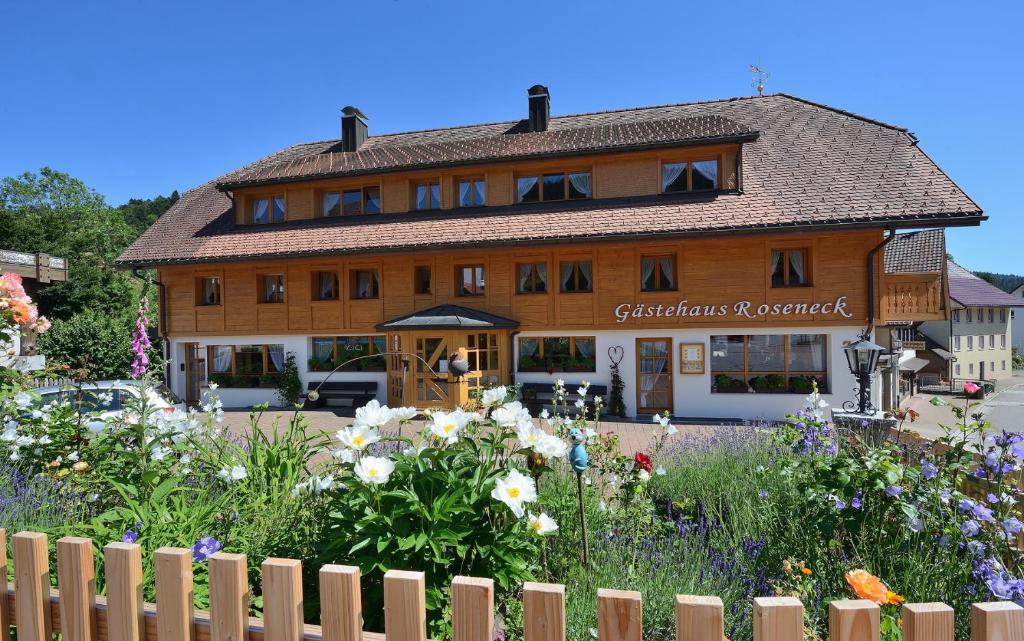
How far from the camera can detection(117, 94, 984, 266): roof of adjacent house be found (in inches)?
572

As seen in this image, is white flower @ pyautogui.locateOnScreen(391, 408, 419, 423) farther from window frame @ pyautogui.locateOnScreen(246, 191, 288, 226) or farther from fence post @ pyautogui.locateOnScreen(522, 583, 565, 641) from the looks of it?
window frame @ pyautogui.locateOnScreen(246, 191, 288, 226)

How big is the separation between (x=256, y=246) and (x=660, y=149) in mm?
13161

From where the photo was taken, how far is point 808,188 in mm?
15383

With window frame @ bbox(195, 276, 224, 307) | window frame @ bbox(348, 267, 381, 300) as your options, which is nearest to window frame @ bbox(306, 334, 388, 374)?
window frame @ bbox(348, 267, 381, 300)

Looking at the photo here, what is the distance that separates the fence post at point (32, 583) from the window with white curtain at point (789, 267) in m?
15.7

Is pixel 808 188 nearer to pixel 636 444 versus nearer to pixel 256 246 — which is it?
pixel 636 444

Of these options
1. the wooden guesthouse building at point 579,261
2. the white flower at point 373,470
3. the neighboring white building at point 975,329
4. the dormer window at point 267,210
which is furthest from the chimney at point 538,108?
the neighboring white building at point 975,329

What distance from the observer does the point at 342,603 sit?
1717mm

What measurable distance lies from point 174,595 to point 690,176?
16733mm

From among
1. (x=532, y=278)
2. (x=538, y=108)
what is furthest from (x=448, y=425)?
(x=538, y=108)

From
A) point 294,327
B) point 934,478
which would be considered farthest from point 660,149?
point 934,478

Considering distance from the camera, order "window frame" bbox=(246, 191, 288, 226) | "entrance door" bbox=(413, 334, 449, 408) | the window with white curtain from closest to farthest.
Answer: the window with white curtain → "entrance door" bbox=(413, 334, 449, 408) → "window frame" bbox=(246, 191, 288, 226)

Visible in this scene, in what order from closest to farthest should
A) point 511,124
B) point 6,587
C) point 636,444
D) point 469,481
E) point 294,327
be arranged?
→ point 6,587 → point 469,481 → point 636,444 → point 294,327 → point 511,124

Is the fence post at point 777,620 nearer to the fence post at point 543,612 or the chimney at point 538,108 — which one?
the fence post at point 543,612
